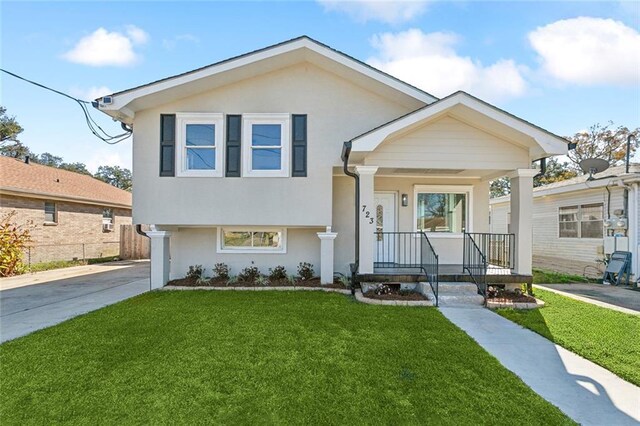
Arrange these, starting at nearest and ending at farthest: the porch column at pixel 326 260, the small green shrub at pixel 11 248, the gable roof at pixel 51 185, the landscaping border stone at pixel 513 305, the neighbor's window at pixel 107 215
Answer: the landscaping border stone at pixel 513 305 → the porch column at pixel 326 260 → the small green shrub at pixel 11 248 → the gable roof at pixel 51 185 → the neighbor's window at pixel 107 215

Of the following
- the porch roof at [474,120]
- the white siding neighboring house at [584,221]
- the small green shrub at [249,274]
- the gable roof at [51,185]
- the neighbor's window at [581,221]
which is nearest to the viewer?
the porch roof at [474,120]

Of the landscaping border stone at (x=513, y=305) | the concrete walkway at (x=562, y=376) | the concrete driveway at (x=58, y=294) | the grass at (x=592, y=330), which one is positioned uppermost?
the landscaping border stone at (x=513, y=305)

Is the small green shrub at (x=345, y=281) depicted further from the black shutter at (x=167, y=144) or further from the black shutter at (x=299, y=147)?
the black shutter at (x=167, y=144)

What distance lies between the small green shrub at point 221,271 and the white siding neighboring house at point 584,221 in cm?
1265

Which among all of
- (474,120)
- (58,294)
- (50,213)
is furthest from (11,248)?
(474,120)

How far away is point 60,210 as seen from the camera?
49.8ft

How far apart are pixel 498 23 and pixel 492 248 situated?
7.31 meters

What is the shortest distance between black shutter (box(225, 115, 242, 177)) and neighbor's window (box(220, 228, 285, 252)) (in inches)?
75.0

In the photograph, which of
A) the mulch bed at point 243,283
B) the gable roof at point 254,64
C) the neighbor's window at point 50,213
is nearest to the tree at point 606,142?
the gable roof at point 254,64

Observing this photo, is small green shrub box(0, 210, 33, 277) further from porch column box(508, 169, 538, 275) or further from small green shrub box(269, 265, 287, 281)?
porch column box(508, 169, 538, 275)

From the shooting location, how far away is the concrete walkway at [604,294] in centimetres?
745

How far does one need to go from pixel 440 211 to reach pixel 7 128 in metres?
A: 41.7

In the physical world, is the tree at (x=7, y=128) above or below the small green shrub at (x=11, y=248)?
above

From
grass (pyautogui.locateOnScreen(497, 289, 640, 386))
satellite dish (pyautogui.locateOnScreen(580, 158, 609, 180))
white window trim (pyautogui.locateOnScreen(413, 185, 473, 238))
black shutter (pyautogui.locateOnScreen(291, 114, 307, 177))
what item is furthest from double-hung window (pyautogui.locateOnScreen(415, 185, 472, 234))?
satellite dish (pyautogui.locateOnScreen(580, 158, 609, 180))
